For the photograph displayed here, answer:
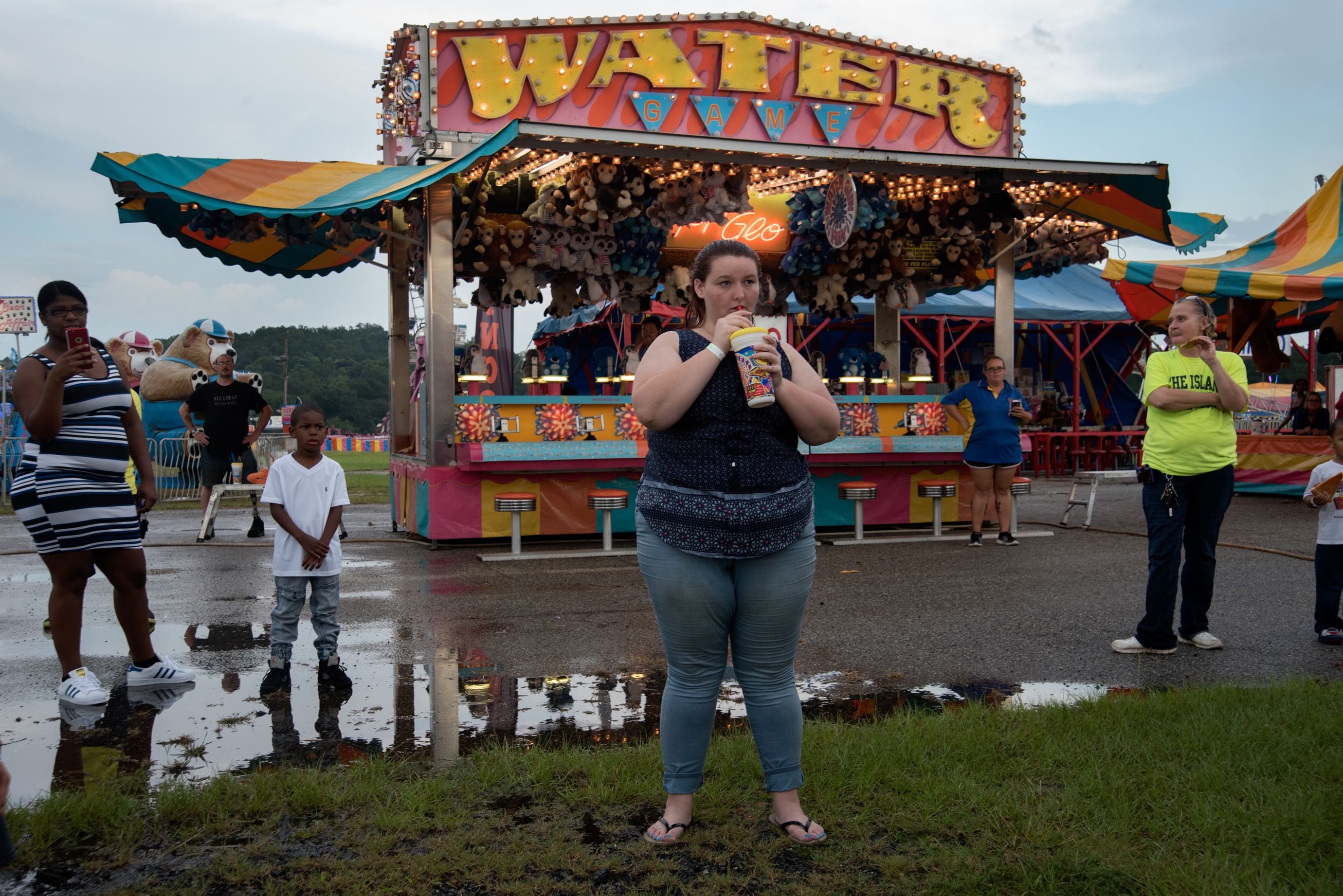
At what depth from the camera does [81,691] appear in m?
4.58

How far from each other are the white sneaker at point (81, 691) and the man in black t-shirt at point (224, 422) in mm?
6294

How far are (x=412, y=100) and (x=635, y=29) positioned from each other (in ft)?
7.83

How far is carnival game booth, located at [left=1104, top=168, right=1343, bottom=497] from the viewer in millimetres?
11945

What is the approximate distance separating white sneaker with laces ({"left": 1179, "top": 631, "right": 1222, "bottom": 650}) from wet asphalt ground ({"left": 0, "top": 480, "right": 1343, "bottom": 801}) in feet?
0.36

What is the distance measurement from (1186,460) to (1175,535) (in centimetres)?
41

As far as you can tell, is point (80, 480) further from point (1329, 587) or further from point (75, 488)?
point (1329, 587)

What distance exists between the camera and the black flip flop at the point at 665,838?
10.1 ft

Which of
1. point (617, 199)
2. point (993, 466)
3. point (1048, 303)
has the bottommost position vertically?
point (993, 466)

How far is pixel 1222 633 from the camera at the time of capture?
602cm

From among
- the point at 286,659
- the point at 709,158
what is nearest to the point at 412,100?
the point at 709,158

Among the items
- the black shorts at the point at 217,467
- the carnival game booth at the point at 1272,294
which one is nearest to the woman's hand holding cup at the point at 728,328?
the black shorts at the point at 217,467

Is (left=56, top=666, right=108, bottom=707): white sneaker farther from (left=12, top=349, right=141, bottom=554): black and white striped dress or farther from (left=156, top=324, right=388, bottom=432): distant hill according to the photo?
(left=156, top=324, right=388, bottom=432): distant hill

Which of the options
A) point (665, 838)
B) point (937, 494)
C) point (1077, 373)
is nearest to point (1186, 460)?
point (665, 838)

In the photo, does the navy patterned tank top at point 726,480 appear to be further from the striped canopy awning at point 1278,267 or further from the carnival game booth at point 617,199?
the striped canopy awning at point 1278,267
